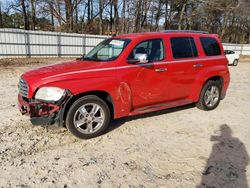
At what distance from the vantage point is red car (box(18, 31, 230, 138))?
4117 millimetres

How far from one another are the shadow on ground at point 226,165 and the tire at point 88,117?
1.94 metres

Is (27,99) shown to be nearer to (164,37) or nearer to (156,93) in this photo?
(156,93)

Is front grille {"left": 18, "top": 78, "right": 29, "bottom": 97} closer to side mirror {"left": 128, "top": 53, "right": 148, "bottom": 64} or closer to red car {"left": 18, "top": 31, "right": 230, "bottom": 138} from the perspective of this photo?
red car {"left": 18, "top": 31, "right": 230, "bottom": 138}

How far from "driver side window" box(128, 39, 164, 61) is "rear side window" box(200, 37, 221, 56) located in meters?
1.38

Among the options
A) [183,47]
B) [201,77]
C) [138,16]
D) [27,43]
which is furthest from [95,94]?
[138,16]

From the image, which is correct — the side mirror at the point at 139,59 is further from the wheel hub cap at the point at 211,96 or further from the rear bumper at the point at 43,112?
the wheel hub cap at the point at 211,96

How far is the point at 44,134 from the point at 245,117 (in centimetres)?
458

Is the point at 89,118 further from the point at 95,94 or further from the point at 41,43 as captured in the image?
the point at 41,43

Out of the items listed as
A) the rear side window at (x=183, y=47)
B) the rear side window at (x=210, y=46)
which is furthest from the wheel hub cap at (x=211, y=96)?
the rear side window at (x=183, y=47)

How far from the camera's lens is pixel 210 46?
20.1ft

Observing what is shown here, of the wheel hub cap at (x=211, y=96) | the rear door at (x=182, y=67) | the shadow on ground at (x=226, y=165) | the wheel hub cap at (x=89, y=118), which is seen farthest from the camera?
the wheel hub cap at (x=211, y=96)

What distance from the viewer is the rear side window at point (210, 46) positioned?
5.97m

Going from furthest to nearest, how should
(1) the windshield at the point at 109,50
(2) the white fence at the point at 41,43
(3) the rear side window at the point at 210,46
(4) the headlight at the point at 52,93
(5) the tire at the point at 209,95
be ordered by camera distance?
(2) the white fence at the point at 41,43, (5) the tire at the point at 209,95, (3) the rear side window at the point at 210,46, (1) the windshield at the point at 109,50, (4) the headlight at the point at 52,93

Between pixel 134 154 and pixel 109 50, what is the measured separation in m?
2.22
